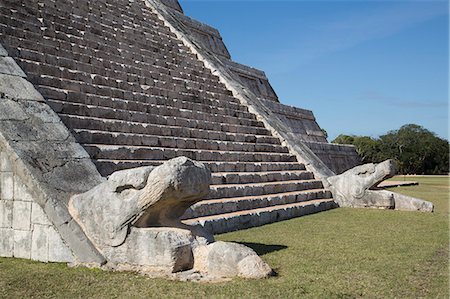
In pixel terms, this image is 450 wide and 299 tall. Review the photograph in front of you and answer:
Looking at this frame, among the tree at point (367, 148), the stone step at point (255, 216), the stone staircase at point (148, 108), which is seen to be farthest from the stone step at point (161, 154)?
the tree at point (367, 148)

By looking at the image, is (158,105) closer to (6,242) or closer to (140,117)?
(140,117)

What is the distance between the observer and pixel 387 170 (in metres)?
10.1

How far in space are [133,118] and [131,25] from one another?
4.73m

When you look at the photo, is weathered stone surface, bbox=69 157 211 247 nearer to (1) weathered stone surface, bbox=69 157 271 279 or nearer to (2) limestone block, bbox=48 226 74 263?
(1) weathered stone surface, bbox=69 157 271 279

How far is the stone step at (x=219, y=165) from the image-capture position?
6.46 m

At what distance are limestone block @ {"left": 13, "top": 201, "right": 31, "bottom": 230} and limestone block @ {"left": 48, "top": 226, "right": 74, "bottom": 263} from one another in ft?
1.07

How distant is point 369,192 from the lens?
1037 centimetres

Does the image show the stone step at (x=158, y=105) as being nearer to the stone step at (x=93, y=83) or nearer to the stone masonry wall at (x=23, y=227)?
the stone step at (x=93, y=83)

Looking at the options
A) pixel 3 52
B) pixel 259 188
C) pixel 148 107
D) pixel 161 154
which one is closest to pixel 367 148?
pixel 259 188

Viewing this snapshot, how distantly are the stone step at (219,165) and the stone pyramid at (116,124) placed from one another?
0.03 meters

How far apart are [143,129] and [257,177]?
247 cm

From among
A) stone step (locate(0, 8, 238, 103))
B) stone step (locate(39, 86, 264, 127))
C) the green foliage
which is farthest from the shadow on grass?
the green foliage

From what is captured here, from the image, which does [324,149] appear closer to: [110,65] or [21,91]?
[110,65]

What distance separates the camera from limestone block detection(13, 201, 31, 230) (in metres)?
5.09
